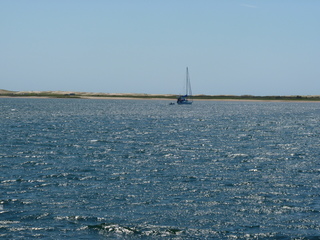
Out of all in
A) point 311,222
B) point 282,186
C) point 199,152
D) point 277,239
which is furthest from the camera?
point 199,152

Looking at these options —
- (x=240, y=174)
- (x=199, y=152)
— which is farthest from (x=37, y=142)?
(x=240, y=174)

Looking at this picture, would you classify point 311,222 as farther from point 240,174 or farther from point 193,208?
point 240,174

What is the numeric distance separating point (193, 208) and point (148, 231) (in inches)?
207

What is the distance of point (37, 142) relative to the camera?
62.0 meters

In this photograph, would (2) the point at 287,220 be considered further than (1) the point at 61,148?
No

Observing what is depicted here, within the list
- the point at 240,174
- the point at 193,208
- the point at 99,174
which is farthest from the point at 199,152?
the point at 193,208

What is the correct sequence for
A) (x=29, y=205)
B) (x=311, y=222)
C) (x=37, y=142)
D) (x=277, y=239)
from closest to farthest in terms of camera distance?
(x=277, y=239)
(x=311, y=222)
(x=29, y=205)
(x=37, y=142)

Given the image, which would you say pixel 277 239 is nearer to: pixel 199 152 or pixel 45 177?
pixel 45 177

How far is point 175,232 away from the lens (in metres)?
24.3

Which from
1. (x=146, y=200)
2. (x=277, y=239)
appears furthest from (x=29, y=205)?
(x=277, y=239)

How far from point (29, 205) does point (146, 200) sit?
765cm

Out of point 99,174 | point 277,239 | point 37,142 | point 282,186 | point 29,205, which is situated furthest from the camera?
point 37,142

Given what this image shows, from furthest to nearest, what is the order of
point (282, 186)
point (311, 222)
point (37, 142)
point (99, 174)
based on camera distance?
point (37, 142)
point (99, 174)
point (282, 186)
point (311, 222)

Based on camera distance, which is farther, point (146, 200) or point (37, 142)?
point (37, 142)
